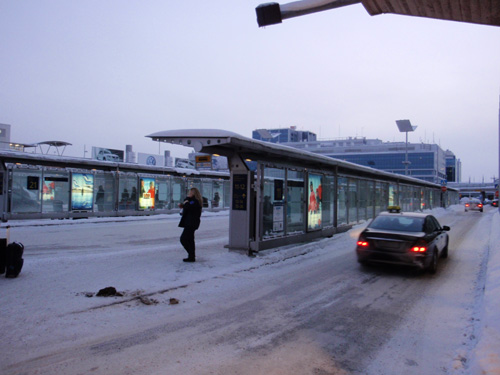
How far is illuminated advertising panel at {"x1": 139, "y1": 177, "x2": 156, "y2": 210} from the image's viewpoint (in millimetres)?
25359

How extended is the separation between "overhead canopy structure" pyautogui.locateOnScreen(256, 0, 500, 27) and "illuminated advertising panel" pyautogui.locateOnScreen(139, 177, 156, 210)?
21133 mm

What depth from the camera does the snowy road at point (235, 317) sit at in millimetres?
4059

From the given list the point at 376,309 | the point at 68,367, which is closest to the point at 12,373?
the point at 68,367

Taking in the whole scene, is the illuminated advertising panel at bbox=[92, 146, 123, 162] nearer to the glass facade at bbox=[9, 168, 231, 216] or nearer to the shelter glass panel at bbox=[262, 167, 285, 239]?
the glass facade at bbox=[9, 168, 231, 216]

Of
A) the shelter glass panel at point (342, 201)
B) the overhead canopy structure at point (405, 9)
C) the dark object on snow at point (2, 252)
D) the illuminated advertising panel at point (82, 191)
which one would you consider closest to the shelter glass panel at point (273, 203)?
the overhead canopy structure at point (405, 9)

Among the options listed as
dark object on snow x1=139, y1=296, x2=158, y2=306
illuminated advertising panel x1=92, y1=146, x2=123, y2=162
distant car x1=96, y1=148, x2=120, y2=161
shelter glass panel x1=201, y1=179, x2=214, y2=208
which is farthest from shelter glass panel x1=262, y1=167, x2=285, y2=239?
distant car x1=96, y1=148, x2=120, y2=161

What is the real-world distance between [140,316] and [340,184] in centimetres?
1306

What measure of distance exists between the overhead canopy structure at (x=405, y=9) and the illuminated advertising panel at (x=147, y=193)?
2113 centimetres

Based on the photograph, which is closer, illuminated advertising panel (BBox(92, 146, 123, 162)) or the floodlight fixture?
Answer: illuminated advertising panel (BBox(92, 146, 123, 162))

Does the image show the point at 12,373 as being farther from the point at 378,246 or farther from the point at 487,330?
the point at 378,246

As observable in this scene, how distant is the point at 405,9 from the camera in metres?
5.56

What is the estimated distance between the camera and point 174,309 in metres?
5.80

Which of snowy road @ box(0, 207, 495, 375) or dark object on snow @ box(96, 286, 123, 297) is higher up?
dark object on snow @ box(96, 286, 123, 297)

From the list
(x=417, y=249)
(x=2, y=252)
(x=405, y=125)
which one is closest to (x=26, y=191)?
(x=2, y=252)
